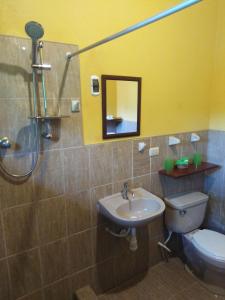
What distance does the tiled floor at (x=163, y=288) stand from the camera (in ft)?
6.15

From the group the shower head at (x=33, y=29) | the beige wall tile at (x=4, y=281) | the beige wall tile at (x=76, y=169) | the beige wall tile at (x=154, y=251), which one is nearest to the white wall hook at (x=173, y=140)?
the beige wall tile at (x=76, y=169)

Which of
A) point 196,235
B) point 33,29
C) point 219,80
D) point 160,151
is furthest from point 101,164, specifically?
point 219,80

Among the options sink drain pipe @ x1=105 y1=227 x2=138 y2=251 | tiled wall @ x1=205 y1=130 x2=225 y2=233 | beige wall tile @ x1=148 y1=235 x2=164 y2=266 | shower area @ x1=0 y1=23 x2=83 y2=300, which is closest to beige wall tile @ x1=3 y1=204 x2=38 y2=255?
shower area @ x1=0 y1=23 x2=83 y2=300

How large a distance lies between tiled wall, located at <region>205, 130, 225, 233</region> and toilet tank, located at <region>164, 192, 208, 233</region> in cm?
29

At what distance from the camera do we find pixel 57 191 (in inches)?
60.5

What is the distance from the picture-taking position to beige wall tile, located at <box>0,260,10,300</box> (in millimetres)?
1423

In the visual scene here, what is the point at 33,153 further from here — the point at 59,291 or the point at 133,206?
the point at 59,291

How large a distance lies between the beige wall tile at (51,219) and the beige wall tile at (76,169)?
123 mm

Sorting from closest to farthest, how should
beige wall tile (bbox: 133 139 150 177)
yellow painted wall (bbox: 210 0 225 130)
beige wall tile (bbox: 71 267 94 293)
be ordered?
beige wall tile (bbox: 71 267 94 293) < beige wall tile (bbox: 133 139 150 177) < yellow painted wall (bbox: 210 0 225 130)

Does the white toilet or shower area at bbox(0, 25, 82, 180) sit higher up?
shower area at bbox(0, 25, 82, 180)

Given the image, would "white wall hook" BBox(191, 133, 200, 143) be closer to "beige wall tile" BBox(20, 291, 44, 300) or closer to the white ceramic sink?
the white ceramic sink

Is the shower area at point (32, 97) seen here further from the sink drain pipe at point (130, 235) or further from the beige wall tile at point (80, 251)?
the sink drain pipe at point (130, 235)

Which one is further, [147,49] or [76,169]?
[147,49]

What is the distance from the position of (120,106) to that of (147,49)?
20.8 inches
